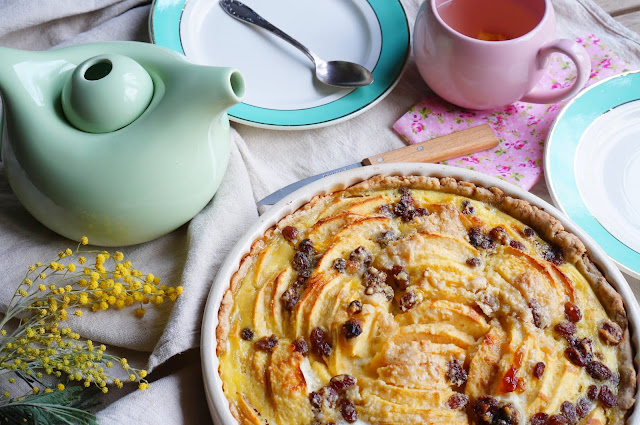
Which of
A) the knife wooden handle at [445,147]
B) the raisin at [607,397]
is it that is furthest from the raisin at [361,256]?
the raisin at [607,397]

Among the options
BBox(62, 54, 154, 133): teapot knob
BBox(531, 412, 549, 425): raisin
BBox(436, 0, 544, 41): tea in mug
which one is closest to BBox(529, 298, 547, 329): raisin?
BBox(531, 412, 549, 425): raisin

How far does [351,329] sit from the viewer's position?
1.72 m

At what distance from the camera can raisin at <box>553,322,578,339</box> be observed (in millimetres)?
1769

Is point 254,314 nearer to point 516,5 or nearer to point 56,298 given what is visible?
point 56,298

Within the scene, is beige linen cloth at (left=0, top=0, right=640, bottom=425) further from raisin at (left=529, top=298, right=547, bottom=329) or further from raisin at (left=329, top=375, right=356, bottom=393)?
raisin at (left=529, top=298, right=547, bottom=329)

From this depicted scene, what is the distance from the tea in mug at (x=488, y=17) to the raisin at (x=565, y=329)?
1.13 m

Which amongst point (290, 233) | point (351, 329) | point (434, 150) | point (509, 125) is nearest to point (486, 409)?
point (351, 329)

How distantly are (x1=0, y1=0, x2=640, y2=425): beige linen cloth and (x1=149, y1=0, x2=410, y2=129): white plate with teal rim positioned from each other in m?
0.09

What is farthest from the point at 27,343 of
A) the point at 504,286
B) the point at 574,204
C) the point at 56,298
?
the point at 574,204

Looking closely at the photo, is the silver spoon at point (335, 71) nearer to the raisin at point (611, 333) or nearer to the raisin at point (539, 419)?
the raisin at point (611, 333)

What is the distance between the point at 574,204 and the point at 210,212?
1.17 metres

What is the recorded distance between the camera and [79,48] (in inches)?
75.0

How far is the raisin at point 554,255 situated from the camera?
1.92 m

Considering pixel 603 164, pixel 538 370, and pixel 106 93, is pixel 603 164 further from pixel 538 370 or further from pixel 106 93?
pixel 106 93
